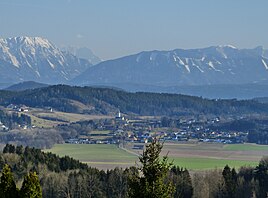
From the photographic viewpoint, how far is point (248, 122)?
163 meters

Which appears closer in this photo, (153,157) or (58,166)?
(153,157)

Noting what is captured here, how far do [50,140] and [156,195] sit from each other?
110312mm

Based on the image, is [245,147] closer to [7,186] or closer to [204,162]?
[204,162]

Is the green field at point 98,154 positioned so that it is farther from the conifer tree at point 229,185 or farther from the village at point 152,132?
the conifer tree at point 229,185

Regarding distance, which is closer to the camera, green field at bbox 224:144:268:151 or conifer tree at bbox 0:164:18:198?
conifer tree at bbox 0:164:18:198

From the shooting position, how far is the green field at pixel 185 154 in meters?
93.6

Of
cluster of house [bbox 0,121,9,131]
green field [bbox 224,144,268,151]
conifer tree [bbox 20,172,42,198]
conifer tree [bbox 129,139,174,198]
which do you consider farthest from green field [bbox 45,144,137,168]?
conifer tree [bbox 129,139,174,198]

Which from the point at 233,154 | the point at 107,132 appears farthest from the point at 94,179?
the point at 107,132

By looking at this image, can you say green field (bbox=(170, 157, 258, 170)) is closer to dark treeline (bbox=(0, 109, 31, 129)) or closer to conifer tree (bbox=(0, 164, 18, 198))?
dark treeline (bbox=(0, 109, 31, 129))

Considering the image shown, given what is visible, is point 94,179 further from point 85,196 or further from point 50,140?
point 50,140

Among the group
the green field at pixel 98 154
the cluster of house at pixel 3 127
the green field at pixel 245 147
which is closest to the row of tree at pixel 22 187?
the green field at pixel 98 154

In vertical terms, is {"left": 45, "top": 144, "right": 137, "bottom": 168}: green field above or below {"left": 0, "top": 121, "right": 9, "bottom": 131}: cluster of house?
below

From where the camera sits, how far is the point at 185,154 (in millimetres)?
110188

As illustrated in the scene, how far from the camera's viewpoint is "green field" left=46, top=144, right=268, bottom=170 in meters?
93.6
